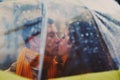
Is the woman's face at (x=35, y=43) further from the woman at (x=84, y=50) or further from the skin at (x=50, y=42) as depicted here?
the woman at (x=84, y=50)

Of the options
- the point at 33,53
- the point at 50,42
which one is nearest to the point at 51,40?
the point at 50,42

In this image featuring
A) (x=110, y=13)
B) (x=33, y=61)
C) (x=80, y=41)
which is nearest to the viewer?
(x=33, y=61)

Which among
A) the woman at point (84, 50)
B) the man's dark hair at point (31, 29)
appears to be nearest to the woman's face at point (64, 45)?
the woman at point (84, 50)

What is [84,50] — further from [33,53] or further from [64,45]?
[33,53]

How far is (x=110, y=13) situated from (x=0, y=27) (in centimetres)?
74

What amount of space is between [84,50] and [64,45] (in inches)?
4.9

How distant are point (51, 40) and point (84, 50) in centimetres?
21

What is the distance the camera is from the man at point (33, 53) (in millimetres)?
1596

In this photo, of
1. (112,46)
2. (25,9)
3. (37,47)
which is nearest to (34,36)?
(37,47)

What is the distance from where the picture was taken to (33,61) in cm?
162

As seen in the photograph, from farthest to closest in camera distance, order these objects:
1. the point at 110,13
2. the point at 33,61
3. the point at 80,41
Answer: the point at 110,13 < the point at 80,41 < the point at 33,61

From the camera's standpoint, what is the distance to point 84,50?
1.70 meters

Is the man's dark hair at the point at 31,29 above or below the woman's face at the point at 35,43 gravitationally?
above

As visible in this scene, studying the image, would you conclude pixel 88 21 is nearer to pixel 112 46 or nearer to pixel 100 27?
pixel 100 27
